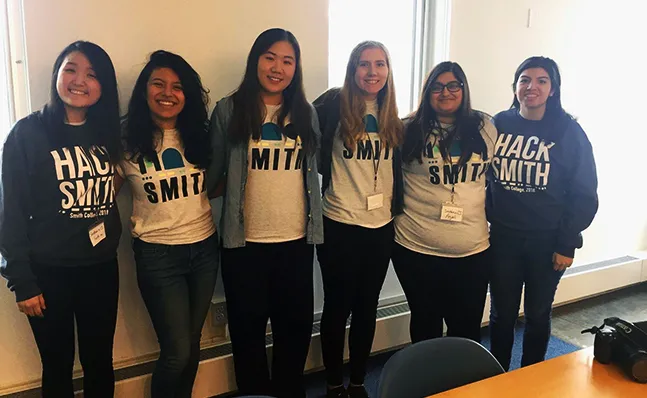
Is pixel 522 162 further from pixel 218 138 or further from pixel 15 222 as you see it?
pixel 15 222

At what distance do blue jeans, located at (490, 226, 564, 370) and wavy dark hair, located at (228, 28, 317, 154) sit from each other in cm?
100

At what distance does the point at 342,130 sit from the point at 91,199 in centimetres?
102

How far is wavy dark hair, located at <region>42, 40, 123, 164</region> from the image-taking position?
179cm

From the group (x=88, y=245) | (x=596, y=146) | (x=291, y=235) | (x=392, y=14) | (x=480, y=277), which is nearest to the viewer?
(x=88, y=245)

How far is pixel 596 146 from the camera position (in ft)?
12.8

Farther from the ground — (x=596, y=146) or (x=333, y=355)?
(x=596, y=146)

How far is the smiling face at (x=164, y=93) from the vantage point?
75.3 inches

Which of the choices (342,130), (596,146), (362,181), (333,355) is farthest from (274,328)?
(596,146)

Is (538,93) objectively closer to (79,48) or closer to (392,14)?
(392,14)

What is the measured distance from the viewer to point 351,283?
2234 millimetres

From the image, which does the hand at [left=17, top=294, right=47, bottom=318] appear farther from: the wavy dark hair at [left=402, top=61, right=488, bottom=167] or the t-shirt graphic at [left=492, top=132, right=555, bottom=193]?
the t-shirt graphic at [left=492, top=132, right=555, bottom=193]

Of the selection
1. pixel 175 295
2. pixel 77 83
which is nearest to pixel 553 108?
pixel 175 295

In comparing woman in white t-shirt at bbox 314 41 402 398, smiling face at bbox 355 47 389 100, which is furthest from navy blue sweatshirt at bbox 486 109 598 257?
smiling face at bbox 355 47 389 100

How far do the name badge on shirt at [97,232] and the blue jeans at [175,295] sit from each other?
153 millimetres
